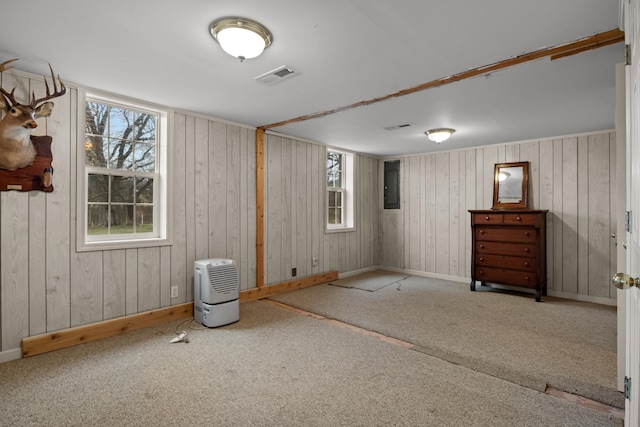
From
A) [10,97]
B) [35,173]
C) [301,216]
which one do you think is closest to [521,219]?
[301,216]

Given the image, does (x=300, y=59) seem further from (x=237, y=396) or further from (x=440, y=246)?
(x=440, y=246)

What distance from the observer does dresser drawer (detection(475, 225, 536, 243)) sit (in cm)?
432

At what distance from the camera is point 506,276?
4484 millimetres

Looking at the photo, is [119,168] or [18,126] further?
[119,168]

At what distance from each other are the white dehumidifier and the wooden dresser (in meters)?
3.45

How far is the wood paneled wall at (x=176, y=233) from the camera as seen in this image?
2.59 metres

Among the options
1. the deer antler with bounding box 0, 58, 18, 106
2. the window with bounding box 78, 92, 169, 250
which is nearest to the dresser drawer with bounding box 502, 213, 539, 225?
the window with bounding box 78, 92, 169, 250

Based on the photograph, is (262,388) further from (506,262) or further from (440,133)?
(506,262)

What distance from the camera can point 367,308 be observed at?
384cm

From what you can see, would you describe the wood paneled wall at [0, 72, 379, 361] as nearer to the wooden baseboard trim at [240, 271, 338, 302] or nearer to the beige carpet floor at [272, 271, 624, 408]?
the wooden baseboard trim at [240, 271, 338, 302]

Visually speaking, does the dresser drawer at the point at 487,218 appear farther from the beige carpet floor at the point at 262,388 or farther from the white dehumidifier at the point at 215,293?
the white dehumidifier at the point at 215,293

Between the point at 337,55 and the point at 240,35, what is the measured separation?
2.33ft

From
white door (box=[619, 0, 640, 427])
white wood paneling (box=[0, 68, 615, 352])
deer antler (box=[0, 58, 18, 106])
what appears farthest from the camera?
white wood paneling (box=[0, 68, 615, 352])

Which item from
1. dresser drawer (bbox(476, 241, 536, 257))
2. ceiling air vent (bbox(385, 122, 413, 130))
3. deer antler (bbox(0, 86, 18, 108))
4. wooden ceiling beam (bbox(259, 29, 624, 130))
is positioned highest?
ceiling air vent (bbox(385, 122, 413, 130))
